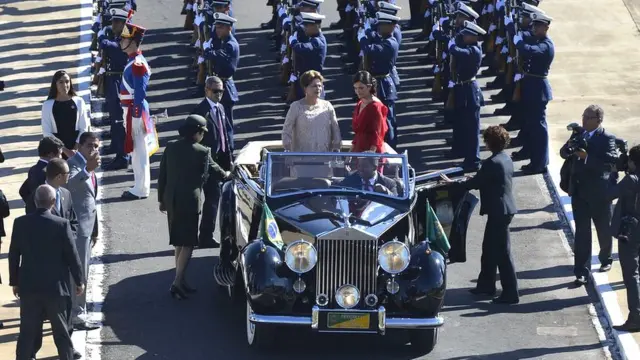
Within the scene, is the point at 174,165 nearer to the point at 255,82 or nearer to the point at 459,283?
the point at 459,283

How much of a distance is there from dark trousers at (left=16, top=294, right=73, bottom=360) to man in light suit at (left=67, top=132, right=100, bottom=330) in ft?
3.77

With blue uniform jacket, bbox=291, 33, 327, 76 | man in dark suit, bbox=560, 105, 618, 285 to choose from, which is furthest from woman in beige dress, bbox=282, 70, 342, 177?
blue uniform jacket, bbox=291, 33, 327, 76

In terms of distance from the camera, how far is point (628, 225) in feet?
47.0

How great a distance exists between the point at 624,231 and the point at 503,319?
4.80 ft

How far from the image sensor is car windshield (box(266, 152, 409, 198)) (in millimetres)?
14508

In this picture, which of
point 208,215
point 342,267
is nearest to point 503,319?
point 342,267

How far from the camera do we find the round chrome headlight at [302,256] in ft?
44.3

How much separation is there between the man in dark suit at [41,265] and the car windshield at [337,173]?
2414 millimetres

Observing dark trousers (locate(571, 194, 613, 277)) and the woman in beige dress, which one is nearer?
dark trousers (locate(571, 194, 613, 277))

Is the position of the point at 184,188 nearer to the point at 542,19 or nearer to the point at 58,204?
the point at 58,204

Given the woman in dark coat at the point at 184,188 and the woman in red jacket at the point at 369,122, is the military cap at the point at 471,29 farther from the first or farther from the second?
the woman in dark coat at the point at 184,188

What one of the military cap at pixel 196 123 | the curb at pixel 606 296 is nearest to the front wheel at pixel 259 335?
the military cap at pixel 196 123

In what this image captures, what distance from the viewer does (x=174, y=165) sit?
49.6 ft

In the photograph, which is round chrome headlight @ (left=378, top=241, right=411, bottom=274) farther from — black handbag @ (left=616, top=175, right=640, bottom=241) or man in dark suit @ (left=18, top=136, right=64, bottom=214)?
man in dark suit @ (left=18, top=136, right=64, bottom=214)
